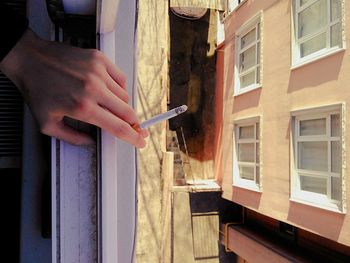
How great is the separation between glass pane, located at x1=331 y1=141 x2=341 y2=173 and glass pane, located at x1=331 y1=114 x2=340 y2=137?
8 centimetres

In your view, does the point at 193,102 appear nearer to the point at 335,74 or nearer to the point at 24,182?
the point at 335,74

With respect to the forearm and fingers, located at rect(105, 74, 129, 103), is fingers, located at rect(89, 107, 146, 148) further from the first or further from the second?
the forearm

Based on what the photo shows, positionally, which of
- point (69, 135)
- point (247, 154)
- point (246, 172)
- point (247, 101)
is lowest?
point (246, 172)

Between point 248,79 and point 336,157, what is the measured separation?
2.27 metres

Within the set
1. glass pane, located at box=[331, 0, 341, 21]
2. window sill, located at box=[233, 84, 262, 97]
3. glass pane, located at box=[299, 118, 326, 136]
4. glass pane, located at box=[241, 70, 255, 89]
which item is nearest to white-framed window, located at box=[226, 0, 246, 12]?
glass pane, located at box=[241, 70, 255, 89]

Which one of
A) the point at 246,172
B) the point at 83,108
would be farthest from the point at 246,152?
the point at 83,108

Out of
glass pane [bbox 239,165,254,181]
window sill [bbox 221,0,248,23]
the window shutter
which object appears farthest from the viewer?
window sill [bbox 221,0,248,23]

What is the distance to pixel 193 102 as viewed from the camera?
271 inches

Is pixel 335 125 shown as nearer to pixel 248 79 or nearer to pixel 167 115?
pixel 248 79

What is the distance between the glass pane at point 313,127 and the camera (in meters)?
3.63

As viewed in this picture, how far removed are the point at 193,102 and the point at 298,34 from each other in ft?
9.99

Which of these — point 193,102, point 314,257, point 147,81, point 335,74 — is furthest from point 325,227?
point 193,102

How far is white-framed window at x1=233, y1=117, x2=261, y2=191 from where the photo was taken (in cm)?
494

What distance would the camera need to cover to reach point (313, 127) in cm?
378
